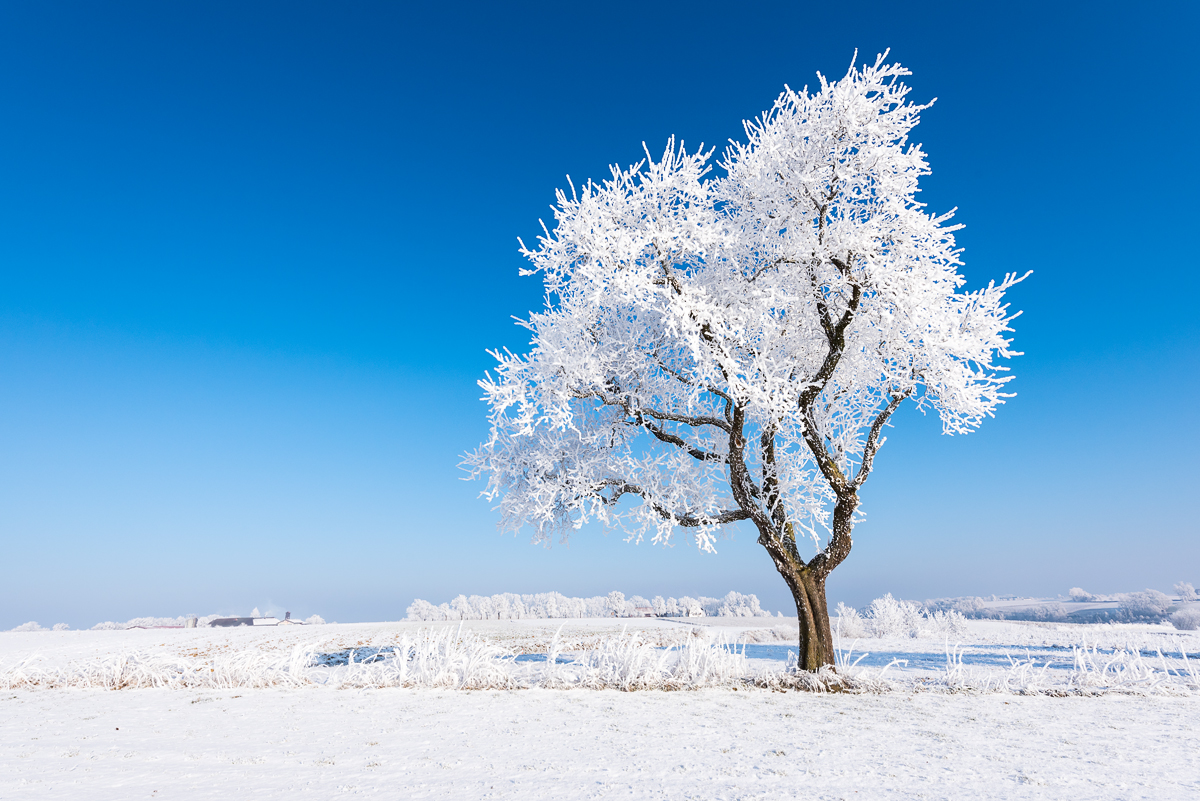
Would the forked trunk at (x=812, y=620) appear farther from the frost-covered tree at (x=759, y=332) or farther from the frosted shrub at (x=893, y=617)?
the frosted shrub at (x=893, y=617)

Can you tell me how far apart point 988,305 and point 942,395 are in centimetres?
159

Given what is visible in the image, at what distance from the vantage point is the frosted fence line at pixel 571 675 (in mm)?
8453

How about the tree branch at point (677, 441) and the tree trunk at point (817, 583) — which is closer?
the tree trunk at point (817, 583)

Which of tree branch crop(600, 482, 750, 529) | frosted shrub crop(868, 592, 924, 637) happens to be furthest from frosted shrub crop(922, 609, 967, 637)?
tree branch crop(600, 482, 750, 529)

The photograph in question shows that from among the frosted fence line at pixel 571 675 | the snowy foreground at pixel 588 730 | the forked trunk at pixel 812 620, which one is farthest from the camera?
the forked trunk at pixel 812 620

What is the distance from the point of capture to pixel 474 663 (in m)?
8.51

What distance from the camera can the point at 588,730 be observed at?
5.89 m

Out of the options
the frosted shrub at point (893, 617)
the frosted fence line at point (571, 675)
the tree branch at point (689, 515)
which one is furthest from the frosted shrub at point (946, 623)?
the tree branch at point (689, 515)

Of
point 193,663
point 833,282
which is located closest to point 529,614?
point 193,663

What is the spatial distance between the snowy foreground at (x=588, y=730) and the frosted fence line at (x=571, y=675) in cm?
3

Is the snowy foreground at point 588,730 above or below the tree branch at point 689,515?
below

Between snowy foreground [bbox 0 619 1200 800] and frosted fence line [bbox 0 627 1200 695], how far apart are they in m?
0.03

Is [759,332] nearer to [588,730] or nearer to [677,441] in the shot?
[677,441]

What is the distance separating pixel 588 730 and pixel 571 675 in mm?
2739
